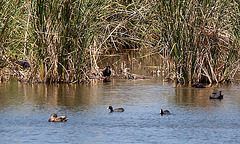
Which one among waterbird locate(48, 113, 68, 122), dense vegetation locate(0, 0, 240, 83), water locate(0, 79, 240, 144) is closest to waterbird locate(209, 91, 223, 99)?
water locate(0, 79, 240, 144)

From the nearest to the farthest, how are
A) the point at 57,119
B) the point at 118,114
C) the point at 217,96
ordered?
the point at 57,119 < the point at 118,114 < the point at 217,96

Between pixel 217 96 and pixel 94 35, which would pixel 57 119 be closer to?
pixel 217 96

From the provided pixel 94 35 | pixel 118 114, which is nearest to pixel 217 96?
pixel 118 114

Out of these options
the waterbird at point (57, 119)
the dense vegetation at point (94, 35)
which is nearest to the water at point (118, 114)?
the waterbird at point (57, 119)

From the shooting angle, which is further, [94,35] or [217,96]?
[94,35]

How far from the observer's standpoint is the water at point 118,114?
6805mm

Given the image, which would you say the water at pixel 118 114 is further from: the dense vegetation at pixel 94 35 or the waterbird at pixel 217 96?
the dense vegetation at pixel 94 35

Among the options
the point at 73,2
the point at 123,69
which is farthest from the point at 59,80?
the point at 123,69

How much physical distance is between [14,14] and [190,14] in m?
4.21

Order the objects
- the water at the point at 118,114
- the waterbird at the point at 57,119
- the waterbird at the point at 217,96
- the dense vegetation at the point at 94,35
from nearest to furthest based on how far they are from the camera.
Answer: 1. the water at the point at 118,114
2. the waterbird at the point at 57,119
3. the waterbird at the point at 217,96
4. the dense vegetation at the point at 94,35

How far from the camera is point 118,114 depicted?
839 cm

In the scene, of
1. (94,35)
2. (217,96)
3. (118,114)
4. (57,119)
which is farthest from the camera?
(94,35)

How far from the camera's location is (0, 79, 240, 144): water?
6.80 m

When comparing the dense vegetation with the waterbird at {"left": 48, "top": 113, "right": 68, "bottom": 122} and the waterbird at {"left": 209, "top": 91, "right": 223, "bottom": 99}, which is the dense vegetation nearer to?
the waterbird at {"left": 209, "top": 91, "right": 223, "bottom": 99}
